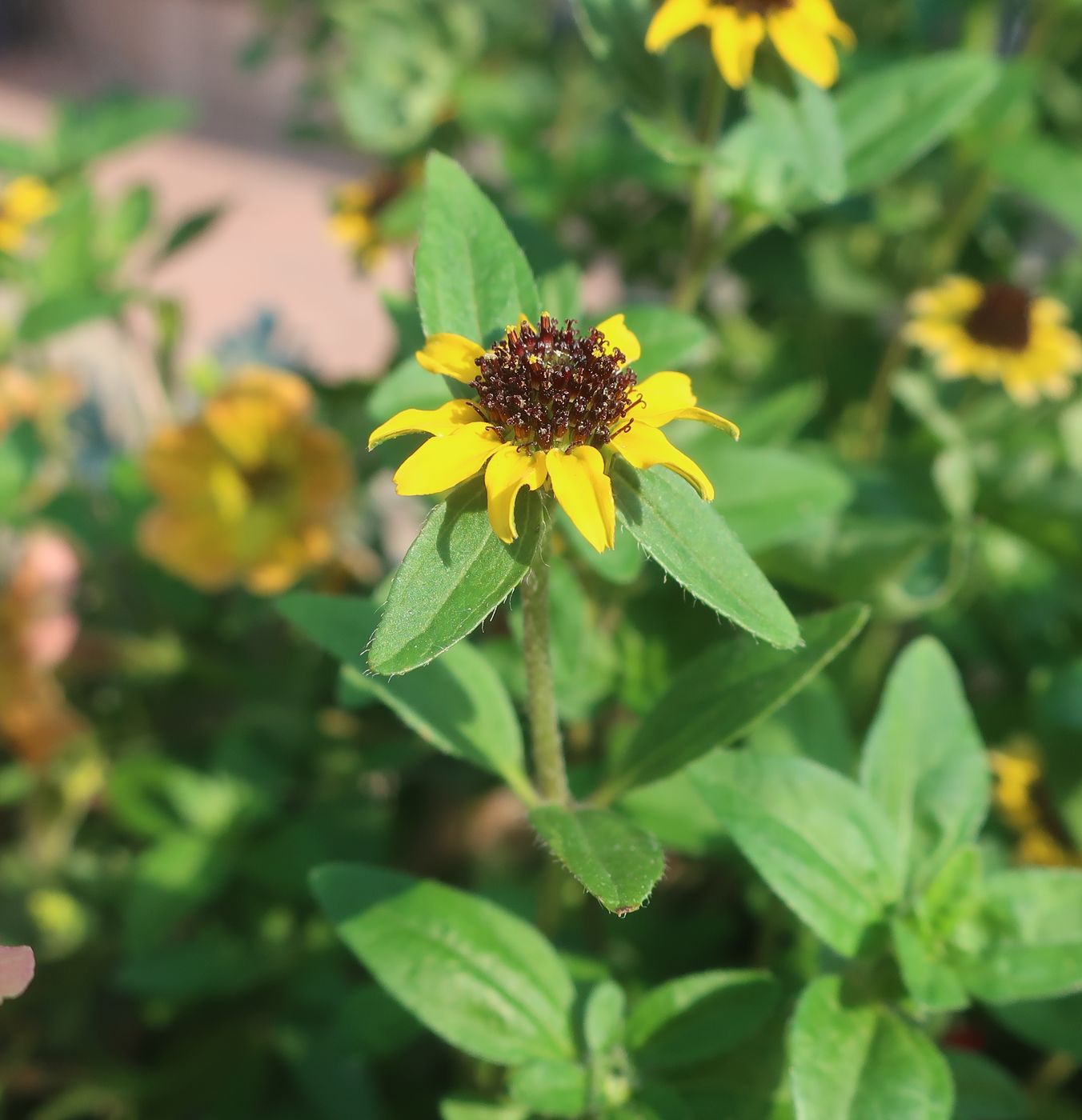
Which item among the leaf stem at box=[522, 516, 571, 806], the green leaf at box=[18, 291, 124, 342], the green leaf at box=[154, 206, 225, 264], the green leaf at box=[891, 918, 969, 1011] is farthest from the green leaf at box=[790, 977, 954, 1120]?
the green leaf at box=[154, 206, 225, 264]

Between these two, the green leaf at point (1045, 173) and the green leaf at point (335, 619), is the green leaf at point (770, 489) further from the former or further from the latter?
the green leaf at point (1045, 173)

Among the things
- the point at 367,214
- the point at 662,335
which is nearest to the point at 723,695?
the point at 662,335

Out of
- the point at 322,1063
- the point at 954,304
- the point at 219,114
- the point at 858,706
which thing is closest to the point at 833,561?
the point at 858,706

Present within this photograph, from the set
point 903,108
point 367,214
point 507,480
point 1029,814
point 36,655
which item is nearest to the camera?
point 507,480

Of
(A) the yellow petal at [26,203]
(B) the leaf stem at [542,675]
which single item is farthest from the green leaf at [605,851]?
(A) the yellow petal at [26,203]

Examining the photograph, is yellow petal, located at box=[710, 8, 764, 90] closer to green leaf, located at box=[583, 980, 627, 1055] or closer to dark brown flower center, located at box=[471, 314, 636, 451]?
dark brown flower center, located at box=[471, 314, 636, 451]

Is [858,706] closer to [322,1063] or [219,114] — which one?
[322,1063]

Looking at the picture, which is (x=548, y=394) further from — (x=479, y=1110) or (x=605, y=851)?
(x=479, y=1110)
